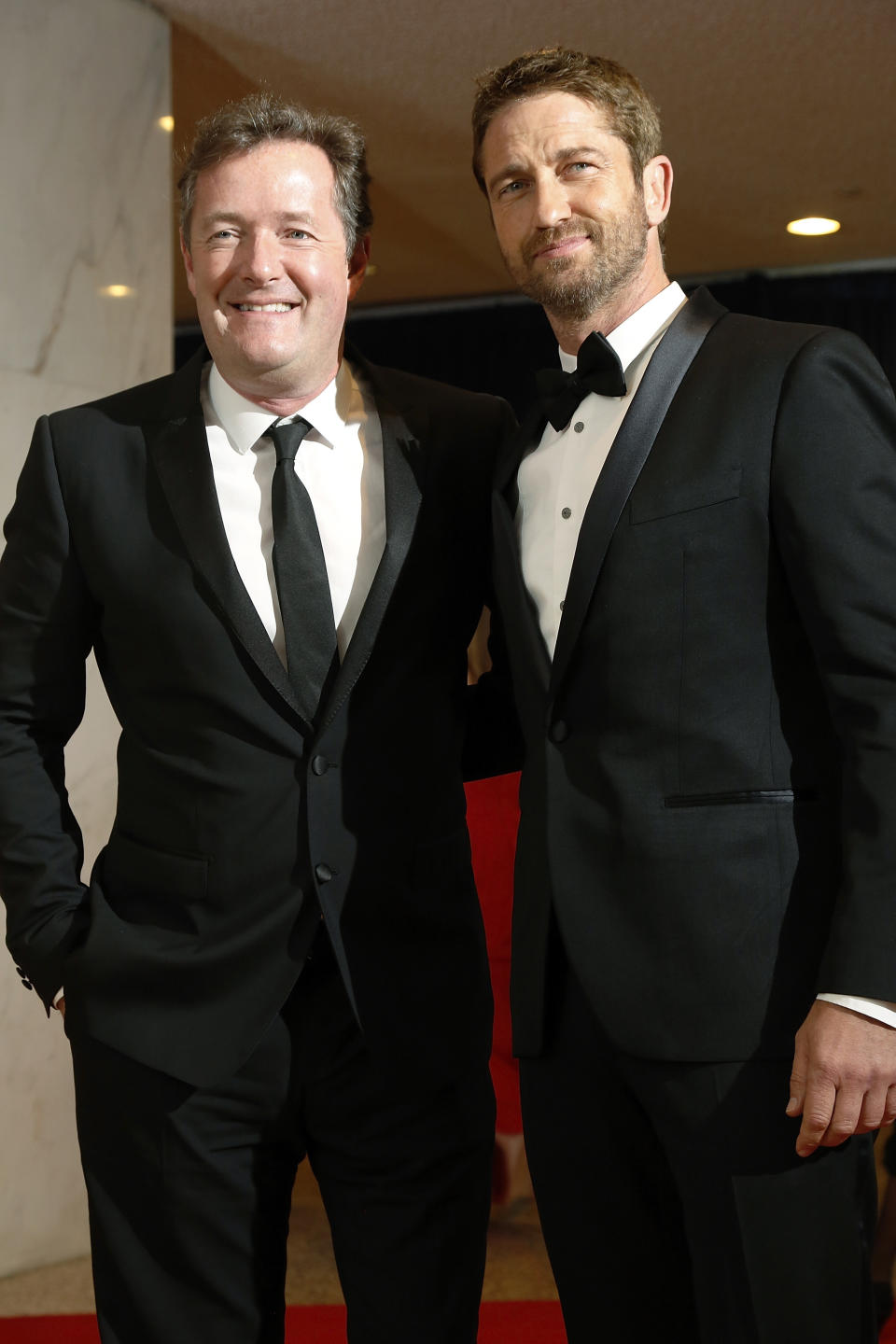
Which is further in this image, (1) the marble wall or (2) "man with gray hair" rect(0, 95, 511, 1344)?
(1) the marble wall

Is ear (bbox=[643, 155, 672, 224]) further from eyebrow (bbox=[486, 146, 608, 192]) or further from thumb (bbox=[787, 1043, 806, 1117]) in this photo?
thumb (bbox=[787, 1043, 806, 1117])

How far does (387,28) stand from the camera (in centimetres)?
405

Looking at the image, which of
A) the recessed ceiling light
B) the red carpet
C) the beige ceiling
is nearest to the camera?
the red carpet

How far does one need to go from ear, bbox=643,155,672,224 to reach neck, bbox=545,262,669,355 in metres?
0.10

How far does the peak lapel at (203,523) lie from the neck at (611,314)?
455 mm

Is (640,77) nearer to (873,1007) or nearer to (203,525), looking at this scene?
(203,525)

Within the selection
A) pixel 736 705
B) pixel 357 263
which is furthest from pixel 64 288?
pixel 736 705

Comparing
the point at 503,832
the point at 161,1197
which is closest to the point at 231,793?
the point at 161,1197

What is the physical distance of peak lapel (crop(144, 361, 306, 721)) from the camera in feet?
5.39

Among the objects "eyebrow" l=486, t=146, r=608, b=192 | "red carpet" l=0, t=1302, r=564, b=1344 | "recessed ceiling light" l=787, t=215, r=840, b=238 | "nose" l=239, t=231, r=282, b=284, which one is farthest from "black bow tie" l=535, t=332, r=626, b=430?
"recessed ceiling light" l=787, t=215, r=840, b=238

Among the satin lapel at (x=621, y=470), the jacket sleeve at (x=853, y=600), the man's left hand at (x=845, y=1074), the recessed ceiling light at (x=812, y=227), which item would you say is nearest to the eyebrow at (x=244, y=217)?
the satin lapel at (x=621, y=470)

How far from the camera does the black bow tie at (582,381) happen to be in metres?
1.55

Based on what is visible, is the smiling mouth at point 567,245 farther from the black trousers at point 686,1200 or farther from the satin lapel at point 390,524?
the black trousers at point 686,1200

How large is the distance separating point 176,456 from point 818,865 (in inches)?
35.3
